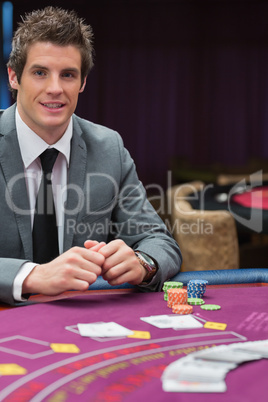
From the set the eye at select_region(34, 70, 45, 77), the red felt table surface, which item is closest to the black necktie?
the eye at select_region(34, 70, 45, 77)

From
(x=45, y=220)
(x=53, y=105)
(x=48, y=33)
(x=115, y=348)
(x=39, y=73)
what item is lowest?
(x=115, y=348)

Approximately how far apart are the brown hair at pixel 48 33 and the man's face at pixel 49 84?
24mm

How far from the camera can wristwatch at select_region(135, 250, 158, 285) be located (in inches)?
72.1

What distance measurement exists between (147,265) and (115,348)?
0.67 m

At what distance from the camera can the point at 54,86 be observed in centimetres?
215

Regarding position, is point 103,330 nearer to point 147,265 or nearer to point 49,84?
point 147,265

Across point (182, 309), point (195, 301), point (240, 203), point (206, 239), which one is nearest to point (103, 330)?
point (182, 309)

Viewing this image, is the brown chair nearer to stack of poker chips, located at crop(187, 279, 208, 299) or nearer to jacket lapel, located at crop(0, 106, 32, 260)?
jacket lapel, located at crop(0, 106, 32, 260)

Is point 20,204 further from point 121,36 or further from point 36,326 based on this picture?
point 121,36

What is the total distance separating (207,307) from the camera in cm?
155

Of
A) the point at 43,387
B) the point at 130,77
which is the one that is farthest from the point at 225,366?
the point at 130,77

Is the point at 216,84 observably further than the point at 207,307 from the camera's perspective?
Yes

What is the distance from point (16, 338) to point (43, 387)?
28cm

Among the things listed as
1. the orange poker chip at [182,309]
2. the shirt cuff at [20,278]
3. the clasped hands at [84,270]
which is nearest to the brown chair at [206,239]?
the clasped hands at [84,270]
